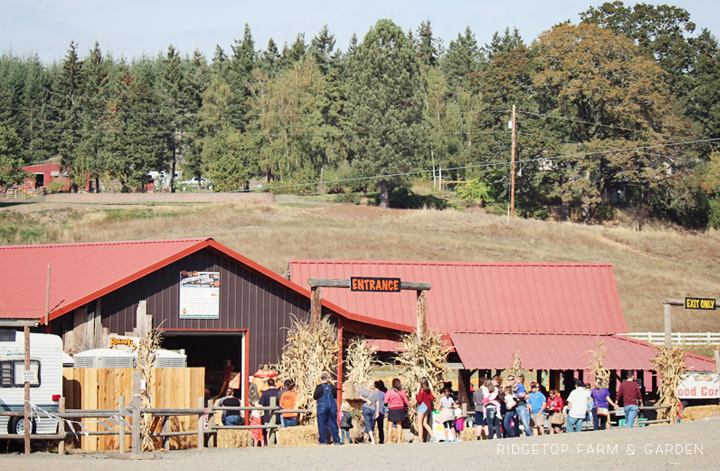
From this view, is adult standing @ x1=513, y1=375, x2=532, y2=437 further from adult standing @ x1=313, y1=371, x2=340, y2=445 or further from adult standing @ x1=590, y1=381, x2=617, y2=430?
adult standing @ x1=313, y1=371, x2=340, y2=445

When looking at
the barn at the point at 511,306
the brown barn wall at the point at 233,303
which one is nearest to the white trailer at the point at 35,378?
the brown barn wall at the point at 233,303

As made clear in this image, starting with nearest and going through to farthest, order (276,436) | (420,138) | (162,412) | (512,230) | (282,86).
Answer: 1. (162,412)
2. (276,436)
3. (512,230)
4. (420,138)
5. (282,86)

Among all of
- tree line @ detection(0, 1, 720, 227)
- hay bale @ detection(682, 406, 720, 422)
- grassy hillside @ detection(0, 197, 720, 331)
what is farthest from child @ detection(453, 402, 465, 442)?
tree line @ detection(0, 1, 720, 227)

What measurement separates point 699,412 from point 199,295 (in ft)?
39.6

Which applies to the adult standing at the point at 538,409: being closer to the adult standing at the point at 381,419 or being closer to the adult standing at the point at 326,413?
the adult standing at the point at 381,419

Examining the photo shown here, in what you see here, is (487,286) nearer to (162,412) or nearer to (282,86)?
(162,412)

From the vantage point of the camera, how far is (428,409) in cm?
1509

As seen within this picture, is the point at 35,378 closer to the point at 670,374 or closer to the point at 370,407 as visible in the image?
the point at 370,407

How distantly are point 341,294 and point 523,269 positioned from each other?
6044mm

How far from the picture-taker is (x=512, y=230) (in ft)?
186

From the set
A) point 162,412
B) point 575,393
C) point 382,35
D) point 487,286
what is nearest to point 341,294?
point 487,286

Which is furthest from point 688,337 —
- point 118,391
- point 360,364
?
point 118,391

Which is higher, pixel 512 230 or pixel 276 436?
pixel 512 230

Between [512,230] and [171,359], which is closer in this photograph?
[171,359]
